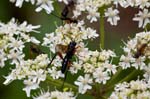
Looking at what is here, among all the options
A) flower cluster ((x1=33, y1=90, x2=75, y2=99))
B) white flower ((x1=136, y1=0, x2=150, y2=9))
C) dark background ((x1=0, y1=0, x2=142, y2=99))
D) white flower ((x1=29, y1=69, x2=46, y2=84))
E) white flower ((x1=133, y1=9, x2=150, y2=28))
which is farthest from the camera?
dark background ((x1=0, y1=0, x2=142, y2=99))

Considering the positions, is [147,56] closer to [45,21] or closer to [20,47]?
[20,47]

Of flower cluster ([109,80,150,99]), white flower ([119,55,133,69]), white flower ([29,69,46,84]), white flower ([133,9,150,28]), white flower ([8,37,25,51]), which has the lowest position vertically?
flower cluster ([109,80,150,99])

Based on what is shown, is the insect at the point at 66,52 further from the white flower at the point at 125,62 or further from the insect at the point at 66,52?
the white flower at the point at 125,62

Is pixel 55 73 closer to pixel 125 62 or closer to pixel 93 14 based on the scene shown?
pixel 125 62

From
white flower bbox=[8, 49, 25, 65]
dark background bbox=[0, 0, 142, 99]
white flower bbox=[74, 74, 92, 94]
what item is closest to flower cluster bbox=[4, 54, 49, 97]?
white flower bbox=[8, 49, 25, 65]

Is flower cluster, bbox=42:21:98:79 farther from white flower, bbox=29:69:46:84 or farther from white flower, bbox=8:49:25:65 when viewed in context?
white flower, bbox=8:49:25:65

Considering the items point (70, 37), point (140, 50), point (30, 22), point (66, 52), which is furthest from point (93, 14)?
point (30, 22)

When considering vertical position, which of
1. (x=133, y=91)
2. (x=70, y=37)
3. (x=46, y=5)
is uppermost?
(x=46, y=5)
